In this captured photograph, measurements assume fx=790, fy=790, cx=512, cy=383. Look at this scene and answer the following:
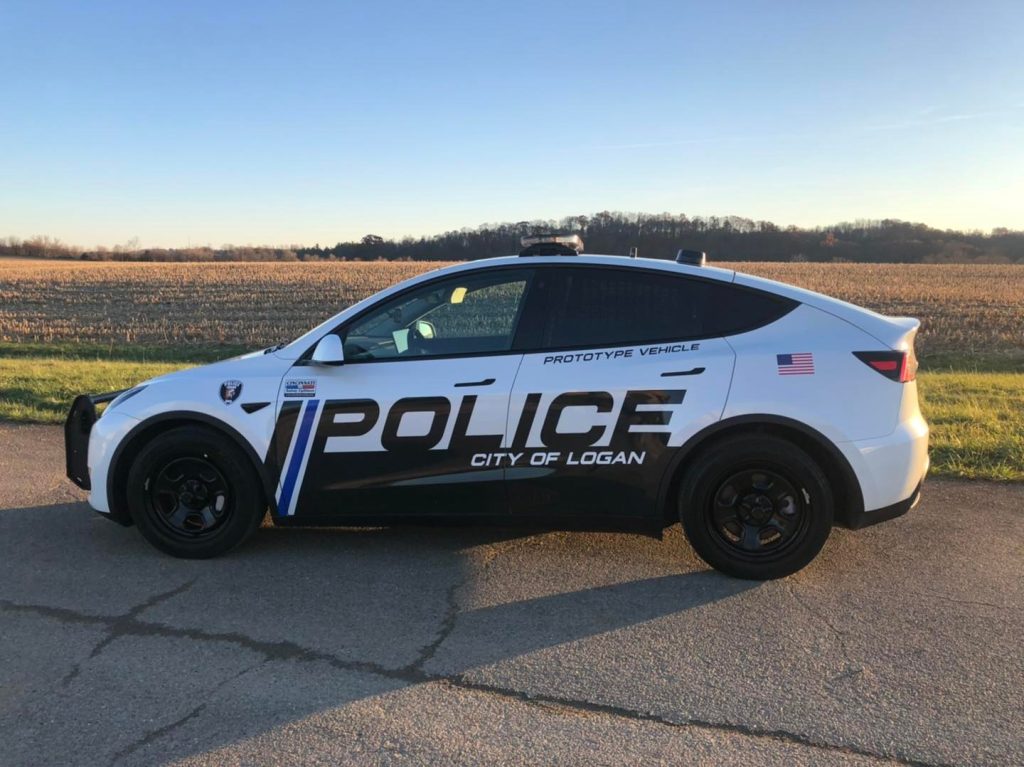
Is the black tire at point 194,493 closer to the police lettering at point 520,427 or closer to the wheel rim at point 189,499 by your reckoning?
the wheel rim at point 189,499

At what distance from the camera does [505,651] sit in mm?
3492

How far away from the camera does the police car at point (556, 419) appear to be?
13.6 feet

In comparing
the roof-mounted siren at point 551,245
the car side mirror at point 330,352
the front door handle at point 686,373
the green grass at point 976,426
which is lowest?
the green grass at point 976,426

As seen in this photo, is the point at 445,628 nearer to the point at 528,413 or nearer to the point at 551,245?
the point at 528,413

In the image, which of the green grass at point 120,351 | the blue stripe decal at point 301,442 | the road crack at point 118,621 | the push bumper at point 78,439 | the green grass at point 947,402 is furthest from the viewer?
the green grass at point 120,351

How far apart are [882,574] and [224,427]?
3.73 metres

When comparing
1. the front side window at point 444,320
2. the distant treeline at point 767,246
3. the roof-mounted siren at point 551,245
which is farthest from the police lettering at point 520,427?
the distant treeline at point 767,246

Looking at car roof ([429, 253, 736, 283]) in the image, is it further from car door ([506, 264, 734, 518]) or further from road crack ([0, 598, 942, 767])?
road crack ([0, 598, 942, 767])

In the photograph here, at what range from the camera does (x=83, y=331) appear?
20.9 meters

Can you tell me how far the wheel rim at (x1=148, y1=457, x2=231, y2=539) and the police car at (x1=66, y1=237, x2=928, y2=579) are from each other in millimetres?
11

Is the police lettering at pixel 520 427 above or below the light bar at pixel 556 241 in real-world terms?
below

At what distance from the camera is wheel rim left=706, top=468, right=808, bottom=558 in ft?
13.8

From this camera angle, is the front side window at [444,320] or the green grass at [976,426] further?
the green grass at [976,426]

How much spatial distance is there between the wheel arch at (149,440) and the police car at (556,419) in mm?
12
